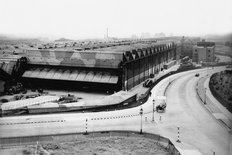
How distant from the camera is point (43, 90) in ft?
198

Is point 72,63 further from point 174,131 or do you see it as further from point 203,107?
point 174,131

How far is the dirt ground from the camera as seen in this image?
88.0 feet

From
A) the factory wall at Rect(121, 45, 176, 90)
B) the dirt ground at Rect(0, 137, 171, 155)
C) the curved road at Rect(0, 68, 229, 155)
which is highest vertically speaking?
the factory wall at Rect(121, 45, 176, 90)

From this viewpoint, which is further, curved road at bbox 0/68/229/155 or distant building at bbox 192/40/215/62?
distant building at bbox 192/40/215/62

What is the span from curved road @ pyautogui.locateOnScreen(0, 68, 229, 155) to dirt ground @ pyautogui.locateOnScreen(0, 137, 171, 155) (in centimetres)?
366

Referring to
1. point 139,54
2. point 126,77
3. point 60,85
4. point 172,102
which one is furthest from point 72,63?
point 172,102

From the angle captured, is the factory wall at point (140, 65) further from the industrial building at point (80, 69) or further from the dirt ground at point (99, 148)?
the dirt ground at point (99, 148)

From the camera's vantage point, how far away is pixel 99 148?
2781cm

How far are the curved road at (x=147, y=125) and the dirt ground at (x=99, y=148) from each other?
12.0 ft

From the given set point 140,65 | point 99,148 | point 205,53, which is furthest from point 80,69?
point 205,53

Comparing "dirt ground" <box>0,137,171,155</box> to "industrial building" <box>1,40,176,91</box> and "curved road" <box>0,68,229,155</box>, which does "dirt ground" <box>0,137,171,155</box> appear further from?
"industrial building" <box>1,40,176,91</box>

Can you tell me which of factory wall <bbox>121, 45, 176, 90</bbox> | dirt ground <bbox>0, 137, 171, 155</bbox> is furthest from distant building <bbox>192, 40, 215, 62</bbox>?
dirt ground <bbox>0, 137, 171, 155</bbox>

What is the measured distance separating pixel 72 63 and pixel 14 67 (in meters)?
12.0

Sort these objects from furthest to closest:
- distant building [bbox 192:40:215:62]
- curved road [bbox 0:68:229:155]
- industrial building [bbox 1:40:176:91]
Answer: distant building [bbox 192:40:215:62]
industrial building [bbox 1:40:176:91]
curved road [bbox 0:68:229:155]
